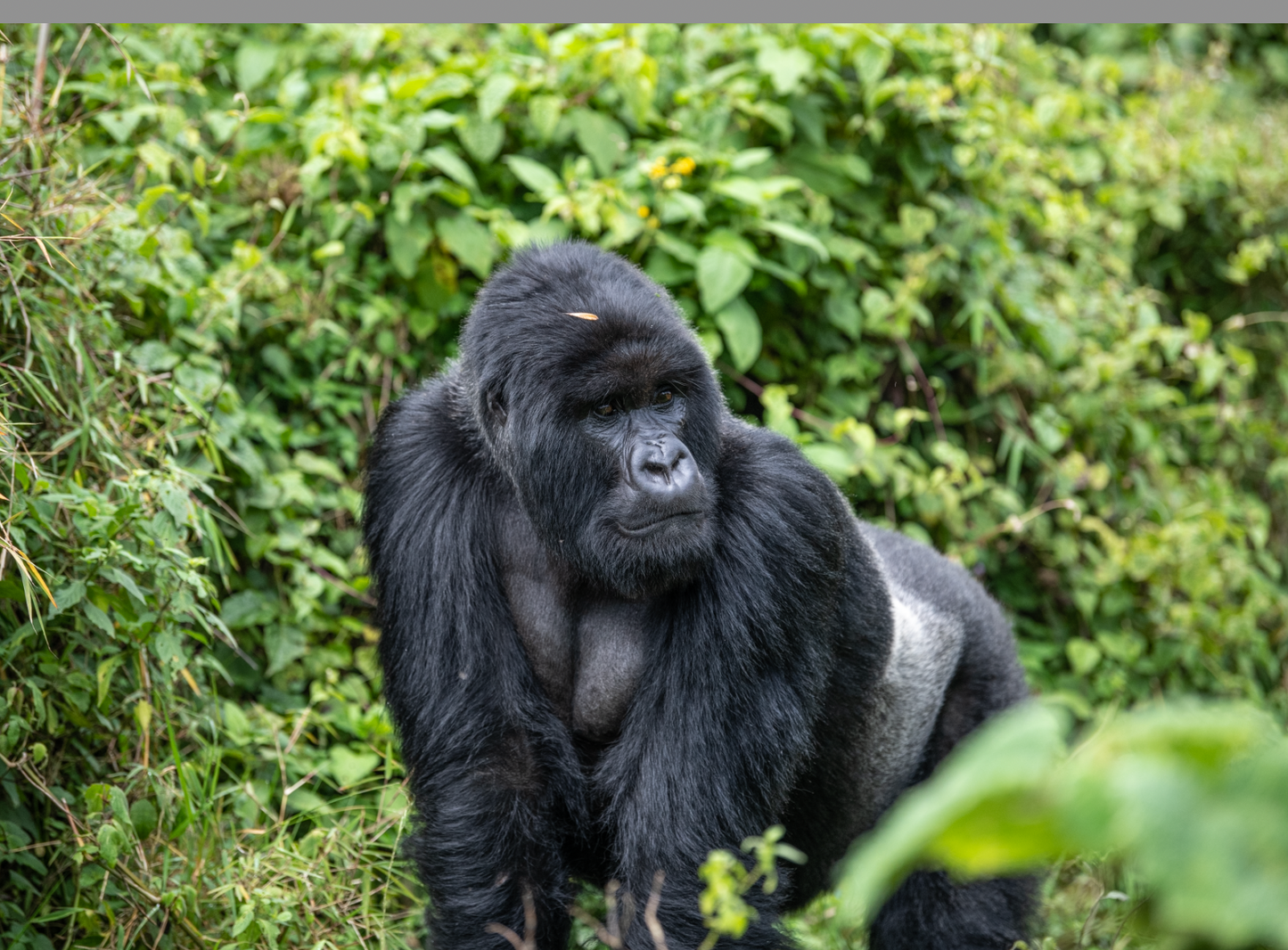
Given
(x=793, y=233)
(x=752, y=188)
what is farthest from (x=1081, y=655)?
(x=752, y=188)

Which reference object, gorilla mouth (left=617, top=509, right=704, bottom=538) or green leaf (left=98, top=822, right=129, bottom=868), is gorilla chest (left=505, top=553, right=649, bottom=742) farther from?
green leaf (left=98, top=822, right=129, bottom=868)

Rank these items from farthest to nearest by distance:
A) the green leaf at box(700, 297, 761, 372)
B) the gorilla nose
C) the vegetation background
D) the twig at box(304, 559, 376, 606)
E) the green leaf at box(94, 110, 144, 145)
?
the green leaf at box(700, 297, 761, 372) → the green leaf at box(94, 110, 144, 145) → the twig at box(304, 559, 376, 606) → the vegetation background → the gorilla nose

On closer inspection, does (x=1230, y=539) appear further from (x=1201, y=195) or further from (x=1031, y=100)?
(x=1031, y=100)

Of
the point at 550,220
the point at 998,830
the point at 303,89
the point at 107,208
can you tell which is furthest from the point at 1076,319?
the point at 998,830

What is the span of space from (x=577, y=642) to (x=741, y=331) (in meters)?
2.00

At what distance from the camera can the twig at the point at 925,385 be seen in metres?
5.06

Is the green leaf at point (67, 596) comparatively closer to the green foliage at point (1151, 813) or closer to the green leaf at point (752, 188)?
the green foliage at point (1151, 813)

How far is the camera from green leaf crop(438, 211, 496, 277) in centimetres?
443

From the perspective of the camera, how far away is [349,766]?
11.6 feet

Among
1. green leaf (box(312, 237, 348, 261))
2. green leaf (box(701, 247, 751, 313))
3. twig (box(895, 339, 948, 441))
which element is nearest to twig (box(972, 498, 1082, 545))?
twig (box(895, 339, 948, 441))

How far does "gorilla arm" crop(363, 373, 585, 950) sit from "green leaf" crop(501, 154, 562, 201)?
6.04 ft

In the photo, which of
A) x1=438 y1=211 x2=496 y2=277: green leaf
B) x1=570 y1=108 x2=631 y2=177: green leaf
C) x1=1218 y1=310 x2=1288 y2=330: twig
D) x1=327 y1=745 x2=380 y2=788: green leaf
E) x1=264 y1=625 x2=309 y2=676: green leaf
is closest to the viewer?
x1=327 y1=745 x2=380 y2=788: green leaf

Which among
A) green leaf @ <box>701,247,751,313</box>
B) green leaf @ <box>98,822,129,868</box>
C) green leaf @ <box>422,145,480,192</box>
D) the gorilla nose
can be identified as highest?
green leaf @ <box>422,145,480,192</box>

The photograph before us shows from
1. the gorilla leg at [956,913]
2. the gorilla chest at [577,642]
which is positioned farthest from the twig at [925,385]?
the gorilla chest at [577,642]
